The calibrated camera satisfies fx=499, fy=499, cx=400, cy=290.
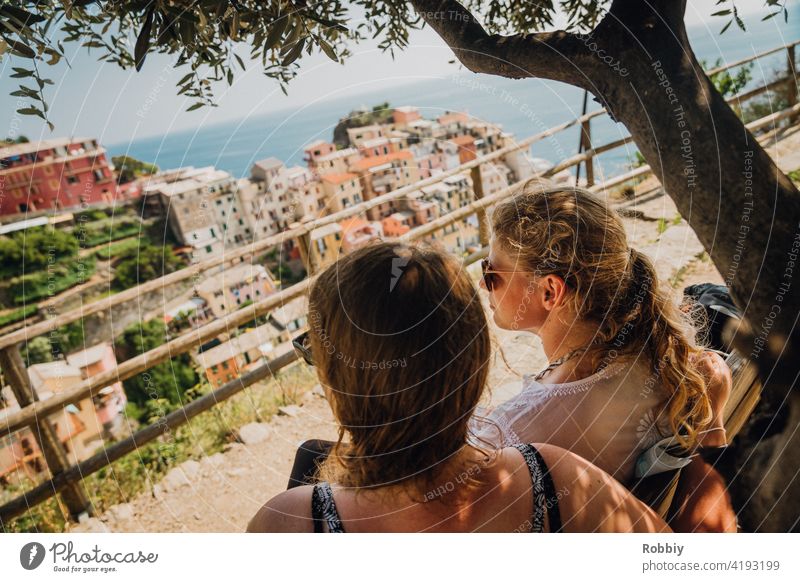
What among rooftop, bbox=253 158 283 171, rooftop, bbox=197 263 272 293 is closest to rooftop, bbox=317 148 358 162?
rooftop, bbox=253 158 283 171

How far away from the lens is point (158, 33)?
3.21 feet

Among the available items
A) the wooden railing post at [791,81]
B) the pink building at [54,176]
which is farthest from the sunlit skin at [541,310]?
the wooden railing post at [791,81]

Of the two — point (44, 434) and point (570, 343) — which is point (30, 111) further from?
point (44, 434)

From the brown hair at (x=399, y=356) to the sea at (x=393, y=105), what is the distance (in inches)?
21.7

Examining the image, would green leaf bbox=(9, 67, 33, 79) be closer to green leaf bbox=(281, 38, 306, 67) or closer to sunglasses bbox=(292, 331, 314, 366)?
green leaf bbox=(281, 38, 306, 67)

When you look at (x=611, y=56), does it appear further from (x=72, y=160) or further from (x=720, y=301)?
(x=72, y=160)

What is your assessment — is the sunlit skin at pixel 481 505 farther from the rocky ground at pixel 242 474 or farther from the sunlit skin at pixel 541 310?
the rocky ground at pixel 242 474

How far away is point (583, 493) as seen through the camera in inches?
31.4

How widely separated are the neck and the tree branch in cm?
61

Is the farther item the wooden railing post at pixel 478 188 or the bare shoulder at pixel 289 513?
the wooden railing post at pixel 478 188

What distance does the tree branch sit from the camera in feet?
4.03

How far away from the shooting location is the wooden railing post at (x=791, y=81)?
18.7ft

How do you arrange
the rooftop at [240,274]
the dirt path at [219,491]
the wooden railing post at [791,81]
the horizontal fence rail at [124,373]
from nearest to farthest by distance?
the horizontal fence rail at [124,373], the dirt path at [219,491], the rooftop at [240,274], the wooden railing post at [791,81]
